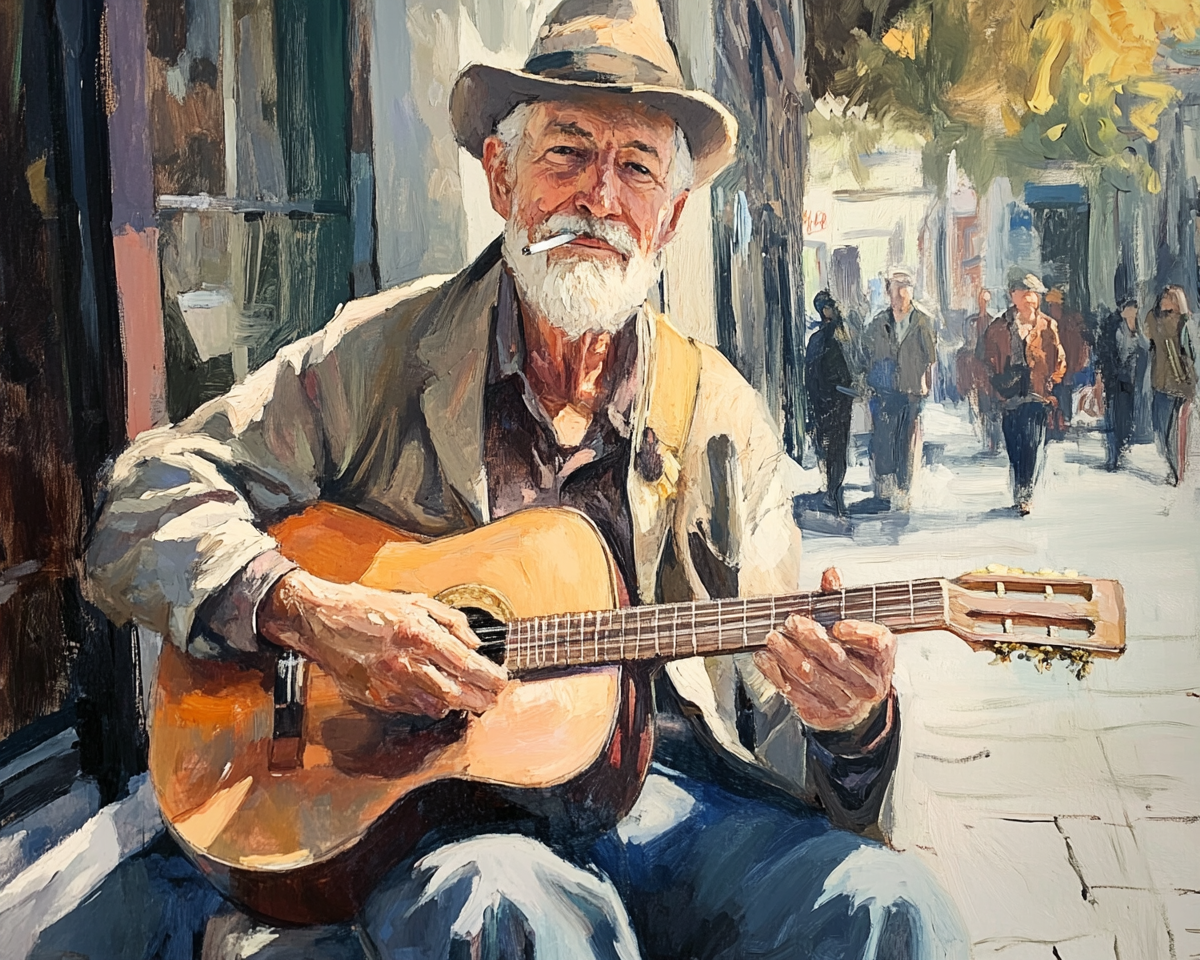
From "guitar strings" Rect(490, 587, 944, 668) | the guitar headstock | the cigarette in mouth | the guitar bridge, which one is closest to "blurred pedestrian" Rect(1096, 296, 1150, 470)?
the guitar headstock

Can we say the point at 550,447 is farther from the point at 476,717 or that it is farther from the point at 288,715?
the point at 288,715

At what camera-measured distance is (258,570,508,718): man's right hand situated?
4.68ft

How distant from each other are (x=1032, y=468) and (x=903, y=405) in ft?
0.72

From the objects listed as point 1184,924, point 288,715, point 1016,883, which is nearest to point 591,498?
point 288,715

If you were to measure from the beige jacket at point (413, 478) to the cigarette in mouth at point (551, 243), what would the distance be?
0.28ft

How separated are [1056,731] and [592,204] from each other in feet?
3.50

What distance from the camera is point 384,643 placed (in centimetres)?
145

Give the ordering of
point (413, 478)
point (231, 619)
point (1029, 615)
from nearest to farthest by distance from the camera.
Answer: point (1029, 615) < point (231, 619) < point (413, 478)

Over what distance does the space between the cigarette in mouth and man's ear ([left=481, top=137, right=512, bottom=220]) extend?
0.24 feet

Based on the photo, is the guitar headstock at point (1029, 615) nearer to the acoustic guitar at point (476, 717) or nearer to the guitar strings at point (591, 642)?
the acoustic guitar at point (476, 717)

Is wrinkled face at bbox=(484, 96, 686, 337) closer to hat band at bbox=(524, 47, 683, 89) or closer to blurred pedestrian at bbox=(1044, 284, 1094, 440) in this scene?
hat band at bbox=(524, 47, 683, 89)

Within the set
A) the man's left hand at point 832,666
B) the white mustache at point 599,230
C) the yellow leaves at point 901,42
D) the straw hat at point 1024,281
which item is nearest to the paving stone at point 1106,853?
the man's left hand at point 832,666

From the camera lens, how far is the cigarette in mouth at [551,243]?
153 centimetres

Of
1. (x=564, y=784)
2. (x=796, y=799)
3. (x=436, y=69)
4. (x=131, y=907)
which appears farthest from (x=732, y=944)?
(x=436, y=69)
